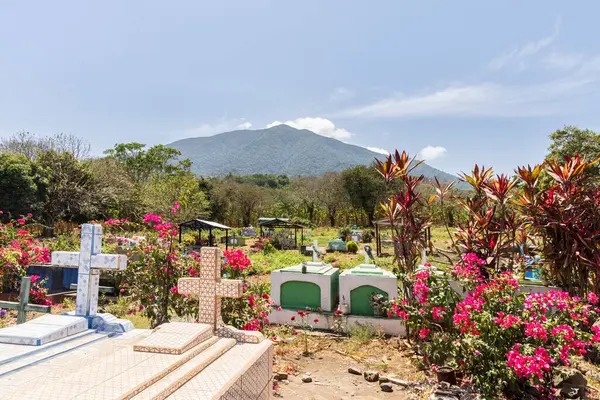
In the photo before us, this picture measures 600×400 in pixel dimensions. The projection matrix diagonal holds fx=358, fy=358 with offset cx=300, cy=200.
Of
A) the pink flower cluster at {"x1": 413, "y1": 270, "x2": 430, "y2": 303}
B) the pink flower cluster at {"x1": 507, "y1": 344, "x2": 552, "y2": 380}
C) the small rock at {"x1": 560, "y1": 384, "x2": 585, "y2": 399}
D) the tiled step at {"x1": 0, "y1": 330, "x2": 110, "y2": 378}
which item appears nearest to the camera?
the tiled step at {"x1": 0, "y1": 330, "x2": 110, "y2": 378}

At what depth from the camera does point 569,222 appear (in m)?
5.78

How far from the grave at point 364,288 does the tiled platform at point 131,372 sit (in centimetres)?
448

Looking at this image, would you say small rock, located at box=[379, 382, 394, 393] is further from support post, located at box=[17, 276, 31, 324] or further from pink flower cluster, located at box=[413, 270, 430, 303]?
support post, located at box=[17, 276, 31, 324]

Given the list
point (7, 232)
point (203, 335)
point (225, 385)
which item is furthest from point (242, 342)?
point (7, 232)

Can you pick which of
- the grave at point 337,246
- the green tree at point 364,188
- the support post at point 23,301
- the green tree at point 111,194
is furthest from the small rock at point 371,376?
the green tree at point 364,188

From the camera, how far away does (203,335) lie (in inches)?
132

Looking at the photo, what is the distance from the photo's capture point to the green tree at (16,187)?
21641mm

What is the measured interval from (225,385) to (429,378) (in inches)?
140

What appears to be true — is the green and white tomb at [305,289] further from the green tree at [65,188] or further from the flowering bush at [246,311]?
the green tree at [65,188]

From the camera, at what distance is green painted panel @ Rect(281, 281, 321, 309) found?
26.3ft

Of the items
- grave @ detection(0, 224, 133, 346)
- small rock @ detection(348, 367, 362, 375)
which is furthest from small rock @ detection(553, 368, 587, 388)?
grave @ detection(0, 224, 133, 346)

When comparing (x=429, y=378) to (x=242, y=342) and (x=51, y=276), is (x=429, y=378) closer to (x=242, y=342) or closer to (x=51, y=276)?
(x=242, y=342)

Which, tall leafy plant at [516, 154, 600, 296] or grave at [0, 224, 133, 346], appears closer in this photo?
grave at [0, 224, 133, 346]

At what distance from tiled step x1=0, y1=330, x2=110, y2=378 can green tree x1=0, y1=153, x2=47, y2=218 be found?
23313 mm
